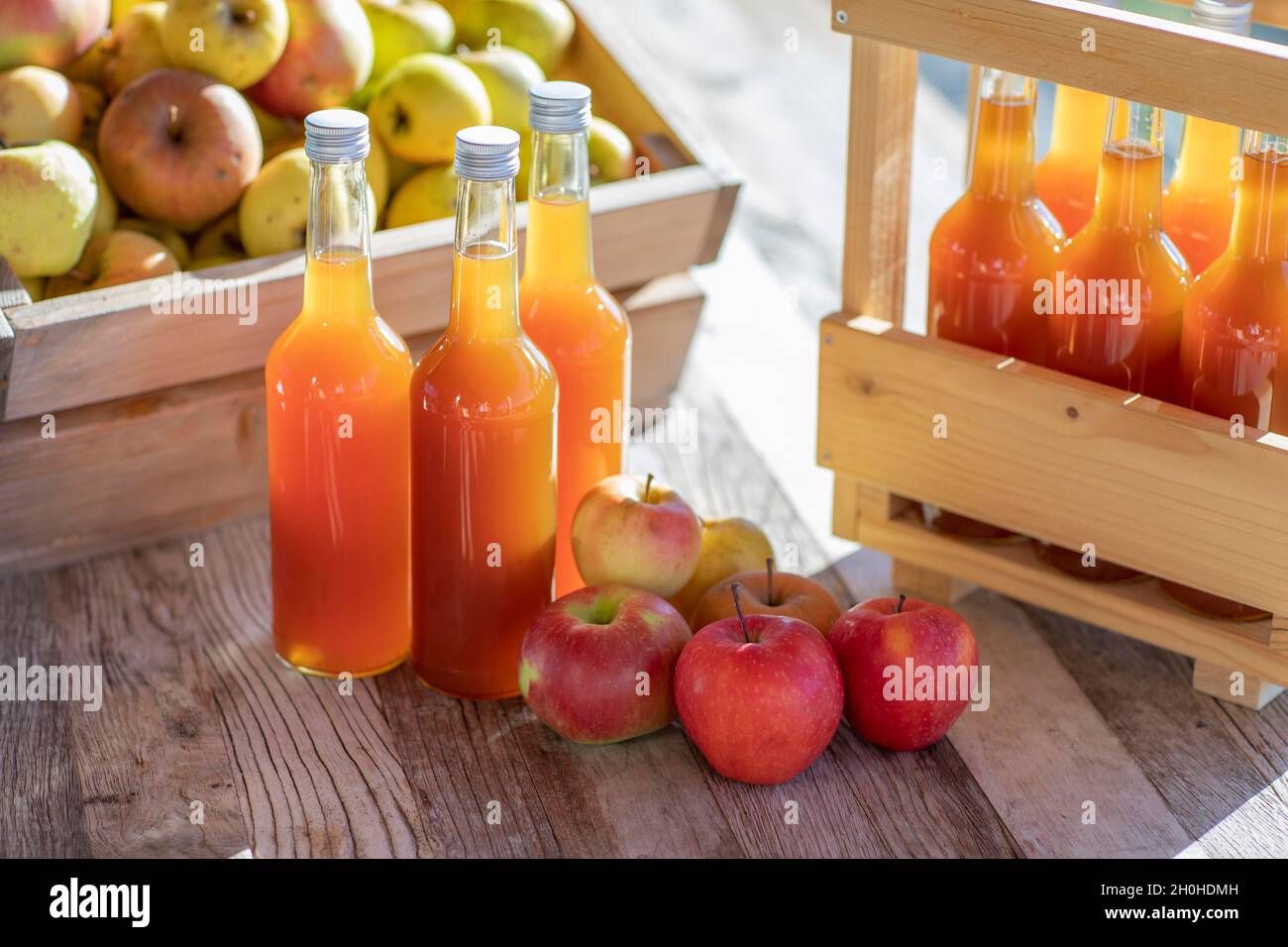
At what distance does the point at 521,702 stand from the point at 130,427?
35 cm

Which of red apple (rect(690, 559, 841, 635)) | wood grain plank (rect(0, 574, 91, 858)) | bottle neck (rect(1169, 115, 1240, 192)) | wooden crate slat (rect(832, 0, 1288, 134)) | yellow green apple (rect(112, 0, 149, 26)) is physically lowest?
wood grain plank (rect(0, 574, 91, 858))

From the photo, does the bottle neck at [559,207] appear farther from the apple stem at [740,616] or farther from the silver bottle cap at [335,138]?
the apple stem at [740,616]

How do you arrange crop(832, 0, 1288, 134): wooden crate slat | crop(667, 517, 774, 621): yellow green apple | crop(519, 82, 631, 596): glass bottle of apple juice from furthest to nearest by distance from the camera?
crop(667, 517, 774, 621): yellow green apple < crop(519, 82, 631, 596): glass bottle of apple juice < crop(832, 0, 1288, 134): wooden crate slat

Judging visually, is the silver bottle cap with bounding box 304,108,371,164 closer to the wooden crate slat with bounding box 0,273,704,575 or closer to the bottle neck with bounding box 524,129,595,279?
→ the bottle neck with bounding box 524,129,595,279

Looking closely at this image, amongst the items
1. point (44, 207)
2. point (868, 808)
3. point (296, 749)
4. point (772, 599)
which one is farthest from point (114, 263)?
point (868, 808)

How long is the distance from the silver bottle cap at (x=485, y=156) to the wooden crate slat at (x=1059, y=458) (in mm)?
312

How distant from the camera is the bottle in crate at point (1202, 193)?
1.06 meters

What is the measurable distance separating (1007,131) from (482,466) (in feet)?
1.30

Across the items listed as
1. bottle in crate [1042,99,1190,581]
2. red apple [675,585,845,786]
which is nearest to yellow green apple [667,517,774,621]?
red apple [675,585,845,786]

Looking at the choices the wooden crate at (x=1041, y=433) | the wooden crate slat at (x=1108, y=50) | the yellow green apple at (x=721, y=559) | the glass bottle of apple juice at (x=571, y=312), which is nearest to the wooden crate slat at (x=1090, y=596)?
the wooden crate at (x=1041, y=433)

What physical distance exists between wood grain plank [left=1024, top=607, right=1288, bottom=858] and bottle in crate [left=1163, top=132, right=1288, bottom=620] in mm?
193

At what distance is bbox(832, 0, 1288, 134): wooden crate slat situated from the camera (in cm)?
87
